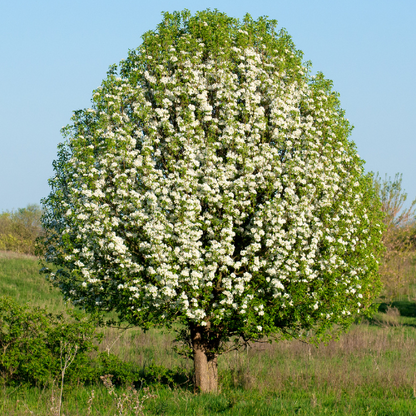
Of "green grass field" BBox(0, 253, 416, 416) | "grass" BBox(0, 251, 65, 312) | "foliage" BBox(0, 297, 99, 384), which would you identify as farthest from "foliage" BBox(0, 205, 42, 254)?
"foliage" BBox(0, 297, 99, 384)

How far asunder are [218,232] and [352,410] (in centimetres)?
523

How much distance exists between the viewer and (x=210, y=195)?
1095cm

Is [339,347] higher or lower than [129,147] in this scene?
lower

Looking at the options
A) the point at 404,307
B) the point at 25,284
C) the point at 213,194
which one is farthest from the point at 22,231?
the point at 213,194

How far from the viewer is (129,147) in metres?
11.6

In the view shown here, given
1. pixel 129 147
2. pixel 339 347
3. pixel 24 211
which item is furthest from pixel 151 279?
pixel 24 211

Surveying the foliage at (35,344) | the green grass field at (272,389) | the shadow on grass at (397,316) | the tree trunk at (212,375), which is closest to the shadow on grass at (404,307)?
the shadow on grass at (397,316)

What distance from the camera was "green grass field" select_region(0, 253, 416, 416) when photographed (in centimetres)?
1087

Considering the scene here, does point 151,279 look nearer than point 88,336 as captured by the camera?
Yes

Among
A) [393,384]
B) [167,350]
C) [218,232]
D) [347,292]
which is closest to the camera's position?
[218,232]

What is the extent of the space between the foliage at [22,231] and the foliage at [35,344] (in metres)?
42.9

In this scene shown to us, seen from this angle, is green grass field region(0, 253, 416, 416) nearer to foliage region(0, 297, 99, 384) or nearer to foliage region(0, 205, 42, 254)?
foliage region(0, 297, 99, 384)

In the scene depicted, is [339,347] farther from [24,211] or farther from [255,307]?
[24,211]

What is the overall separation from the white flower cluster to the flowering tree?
0.14 ft
